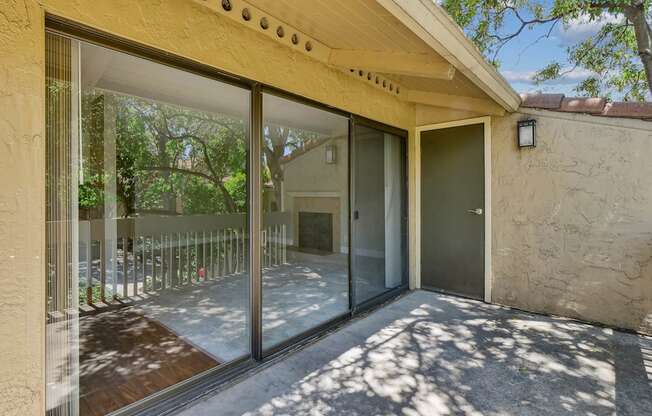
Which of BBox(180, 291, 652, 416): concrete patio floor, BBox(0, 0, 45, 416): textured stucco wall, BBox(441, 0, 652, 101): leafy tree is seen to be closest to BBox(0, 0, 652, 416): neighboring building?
BBox(0, 0, 45, 416): textured stucco wall

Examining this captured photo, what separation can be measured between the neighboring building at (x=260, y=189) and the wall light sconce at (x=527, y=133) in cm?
10

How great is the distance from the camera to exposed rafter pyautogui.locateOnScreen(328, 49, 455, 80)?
9.94 feet

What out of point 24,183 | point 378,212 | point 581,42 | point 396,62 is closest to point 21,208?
point 24,183

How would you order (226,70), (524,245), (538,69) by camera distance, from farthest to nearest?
(538,69) < (524,245) < (226,70)

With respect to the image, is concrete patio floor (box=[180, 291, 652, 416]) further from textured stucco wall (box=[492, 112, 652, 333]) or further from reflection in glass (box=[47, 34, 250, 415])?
reflection in glass (box=[47, 34, 250, 415])

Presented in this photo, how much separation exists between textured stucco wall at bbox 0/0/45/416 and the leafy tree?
6.20 meters

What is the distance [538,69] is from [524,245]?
17.7 ft

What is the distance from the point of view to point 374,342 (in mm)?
3420

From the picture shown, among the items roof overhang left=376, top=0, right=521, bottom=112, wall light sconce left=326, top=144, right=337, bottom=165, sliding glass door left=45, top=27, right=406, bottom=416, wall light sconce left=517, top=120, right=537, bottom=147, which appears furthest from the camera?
wall light sconce left=517, top=120, right=537, bottom=147

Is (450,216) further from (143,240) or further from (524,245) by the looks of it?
(143,240)

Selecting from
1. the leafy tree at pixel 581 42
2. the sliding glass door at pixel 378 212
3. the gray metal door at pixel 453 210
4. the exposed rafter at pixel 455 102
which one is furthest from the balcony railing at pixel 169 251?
the leafy tree at pixel 581 42

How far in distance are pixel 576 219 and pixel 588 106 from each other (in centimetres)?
→ 125

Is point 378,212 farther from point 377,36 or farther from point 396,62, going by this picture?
point 377,36

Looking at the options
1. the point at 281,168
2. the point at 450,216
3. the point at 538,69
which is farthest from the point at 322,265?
the point at 538,69
